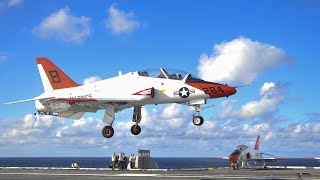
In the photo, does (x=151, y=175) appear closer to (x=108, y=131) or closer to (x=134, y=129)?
(x=134, y=129)

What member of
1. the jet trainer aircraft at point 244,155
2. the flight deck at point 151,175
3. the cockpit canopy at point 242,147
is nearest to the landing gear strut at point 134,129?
the flight deck at point 151,175

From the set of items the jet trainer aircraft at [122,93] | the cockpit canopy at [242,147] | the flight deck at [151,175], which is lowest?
the flight deck at [151,175]

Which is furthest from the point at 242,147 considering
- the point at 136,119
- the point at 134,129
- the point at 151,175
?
the point at 151,175

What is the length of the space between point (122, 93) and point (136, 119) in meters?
3.14

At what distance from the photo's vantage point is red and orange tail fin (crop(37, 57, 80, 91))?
3575 cm

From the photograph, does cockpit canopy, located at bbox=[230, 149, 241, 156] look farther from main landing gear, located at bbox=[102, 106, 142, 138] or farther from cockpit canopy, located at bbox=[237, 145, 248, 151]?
main landing gear, located at bbox=[102, 106, 142, 138]

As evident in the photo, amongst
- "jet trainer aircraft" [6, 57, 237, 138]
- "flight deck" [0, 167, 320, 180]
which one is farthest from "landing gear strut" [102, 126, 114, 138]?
"flight deck" [0, 167, 320, 180]

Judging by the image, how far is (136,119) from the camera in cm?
3441

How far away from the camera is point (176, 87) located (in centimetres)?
3122

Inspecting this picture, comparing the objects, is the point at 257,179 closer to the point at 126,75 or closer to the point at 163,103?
the point at 163,103

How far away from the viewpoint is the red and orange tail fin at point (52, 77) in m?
35.8

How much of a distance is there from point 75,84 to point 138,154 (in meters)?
15.9

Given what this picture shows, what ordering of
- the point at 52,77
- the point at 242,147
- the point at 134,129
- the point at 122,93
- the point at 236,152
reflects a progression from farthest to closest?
the point at 242,147
the point at 236,152
the point at 52,77
the point at 134,129
the point at 122,93

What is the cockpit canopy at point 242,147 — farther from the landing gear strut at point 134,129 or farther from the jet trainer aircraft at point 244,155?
the landing gear strut at point 134,129
